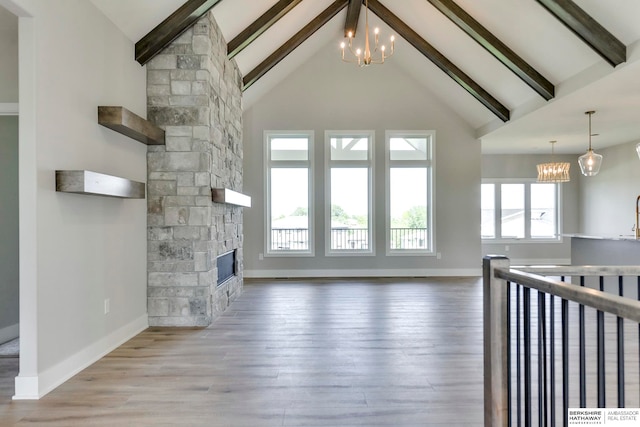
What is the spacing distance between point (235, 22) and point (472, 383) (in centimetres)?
472

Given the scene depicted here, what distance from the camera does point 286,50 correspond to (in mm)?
6047

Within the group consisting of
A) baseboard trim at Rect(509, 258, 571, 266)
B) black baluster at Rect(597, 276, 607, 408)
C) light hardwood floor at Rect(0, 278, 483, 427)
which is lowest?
light hardwood floor at Rect(0, 278, 483, 427)

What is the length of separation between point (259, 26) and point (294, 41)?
1194 millimetres

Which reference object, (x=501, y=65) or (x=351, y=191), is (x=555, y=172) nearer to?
(x=501, y=65)

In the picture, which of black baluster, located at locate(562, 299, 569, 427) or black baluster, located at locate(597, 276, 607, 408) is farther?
black baluster, located at locate(562, 299, 569, 427)

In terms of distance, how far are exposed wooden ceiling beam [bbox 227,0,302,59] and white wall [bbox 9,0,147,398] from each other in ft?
5.35

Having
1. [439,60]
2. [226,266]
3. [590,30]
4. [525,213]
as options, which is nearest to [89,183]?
[226,266]

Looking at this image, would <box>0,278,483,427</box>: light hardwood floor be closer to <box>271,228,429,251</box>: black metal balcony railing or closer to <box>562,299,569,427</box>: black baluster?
<box>562,299,569,427</box>: black baluster

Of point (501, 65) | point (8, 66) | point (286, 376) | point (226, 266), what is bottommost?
point (286, 376)

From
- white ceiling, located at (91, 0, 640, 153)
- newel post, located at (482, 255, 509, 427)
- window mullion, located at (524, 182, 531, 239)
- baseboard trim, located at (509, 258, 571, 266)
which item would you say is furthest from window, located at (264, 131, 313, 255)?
newel post, located at (482, 255, 509, 427)

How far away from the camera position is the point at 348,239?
24.8 feet

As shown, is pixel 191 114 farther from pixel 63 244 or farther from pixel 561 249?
pixel 561 249

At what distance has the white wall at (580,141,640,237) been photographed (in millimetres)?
7797

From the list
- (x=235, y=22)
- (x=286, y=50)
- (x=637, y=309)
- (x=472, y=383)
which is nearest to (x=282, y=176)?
(x=286, y=50)
